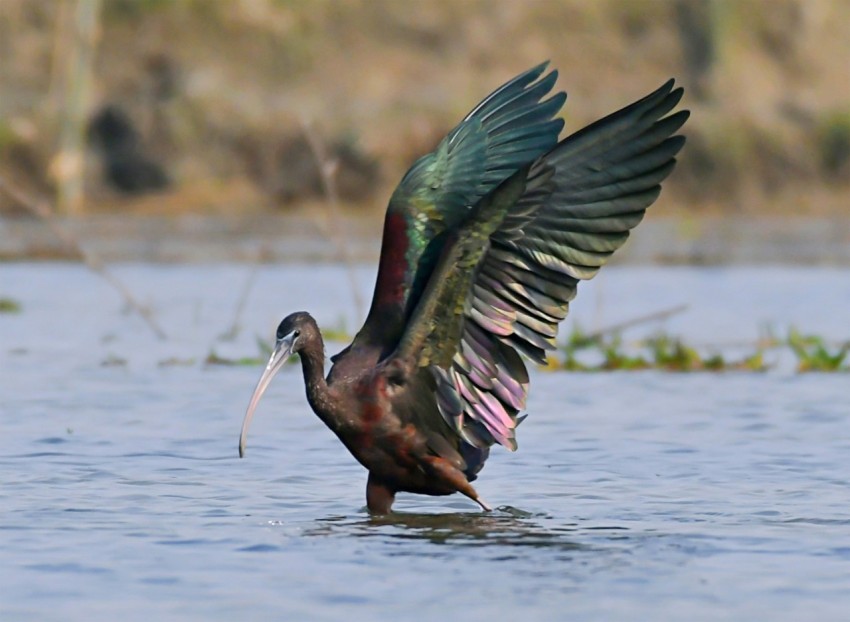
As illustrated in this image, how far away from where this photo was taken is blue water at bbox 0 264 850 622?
634 centimetres

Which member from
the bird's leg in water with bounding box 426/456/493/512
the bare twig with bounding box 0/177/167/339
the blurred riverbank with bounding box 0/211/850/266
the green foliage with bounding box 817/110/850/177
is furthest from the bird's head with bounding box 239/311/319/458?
the green foliage with bounding box 817/110/850/177

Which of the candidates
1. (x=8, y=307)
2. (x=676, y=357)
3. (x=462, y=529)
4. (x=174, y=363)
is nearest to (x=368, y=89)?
(x=8, y=307)

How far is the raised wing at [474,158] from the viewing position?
8.48 meters

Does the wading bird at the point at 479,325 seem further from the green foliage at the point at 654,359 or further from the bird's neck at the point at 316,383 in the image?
the green foliage at the point at 654,359

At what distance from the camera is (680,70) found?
3319 cm

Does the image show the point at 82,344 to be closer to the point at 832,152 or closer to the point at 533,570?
the point at 533,570

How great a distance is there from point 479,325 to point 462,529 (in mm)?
795

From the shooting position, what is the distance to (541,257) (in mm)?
7883

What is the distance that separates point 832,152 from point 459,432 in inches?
953

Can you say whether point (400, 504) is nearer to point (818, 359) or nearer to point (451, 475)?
point (451, 475)

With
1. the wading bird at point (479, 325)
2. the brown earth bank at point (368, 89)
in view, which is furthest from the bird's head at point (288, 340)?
the brown earth bank at point (368, 89)

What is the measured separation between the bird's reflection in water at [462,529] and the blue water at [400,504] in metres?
0.02

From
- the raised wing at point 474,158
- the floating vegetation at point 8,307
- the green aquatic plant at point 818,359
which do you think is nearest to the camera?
the raised wing at point 474,158

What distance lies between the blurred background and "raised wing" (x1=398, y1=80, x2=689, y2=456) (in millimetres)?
18196
